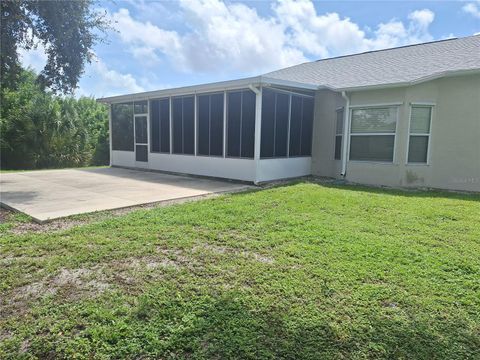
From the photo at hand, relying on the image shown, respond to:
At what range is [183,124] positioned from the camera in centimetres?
1197

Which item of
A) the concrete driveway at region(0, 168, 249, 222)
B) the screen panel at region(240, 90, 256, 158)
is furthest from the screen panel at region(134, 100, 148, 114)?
the screen panel at region(240, 90, 256, 158)

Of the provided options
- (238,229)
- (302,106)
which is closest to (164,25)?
(302,106)

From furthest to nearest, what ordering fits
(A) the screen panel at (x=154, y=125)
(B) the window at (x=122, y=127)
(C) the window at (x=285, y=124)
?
(B) the window at (x=122, y=127) < (A) the screen panel at (x=154, y=125) < (C) the window at (x=285, y=124)

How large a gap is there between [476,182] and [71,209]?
32.5ft

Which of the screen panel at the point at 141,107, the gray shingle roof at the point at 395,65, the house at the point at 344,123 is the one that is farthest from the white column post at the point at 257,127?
the screen panel at the point at 141,107

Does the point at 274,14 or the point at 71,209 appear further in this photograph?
the point at 274,14

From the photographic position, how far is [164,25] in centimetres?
1293

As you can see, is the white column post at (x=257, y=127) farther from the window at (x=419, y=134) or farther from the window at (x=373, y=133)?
the window at (x=419, y=134)

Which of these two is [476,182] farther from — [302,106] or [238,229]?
[238,229]

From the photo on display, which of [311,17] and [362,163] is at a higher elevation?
[311,17]

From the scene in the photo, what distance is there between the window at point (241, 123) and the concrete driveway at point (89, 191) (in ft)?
3.55

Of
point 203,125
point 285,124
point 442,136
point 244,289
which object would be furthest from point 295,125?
point 244,289

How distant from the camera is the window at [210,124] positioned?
10.8 metres

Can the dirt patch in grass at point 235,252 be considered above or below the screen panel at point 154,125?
below
